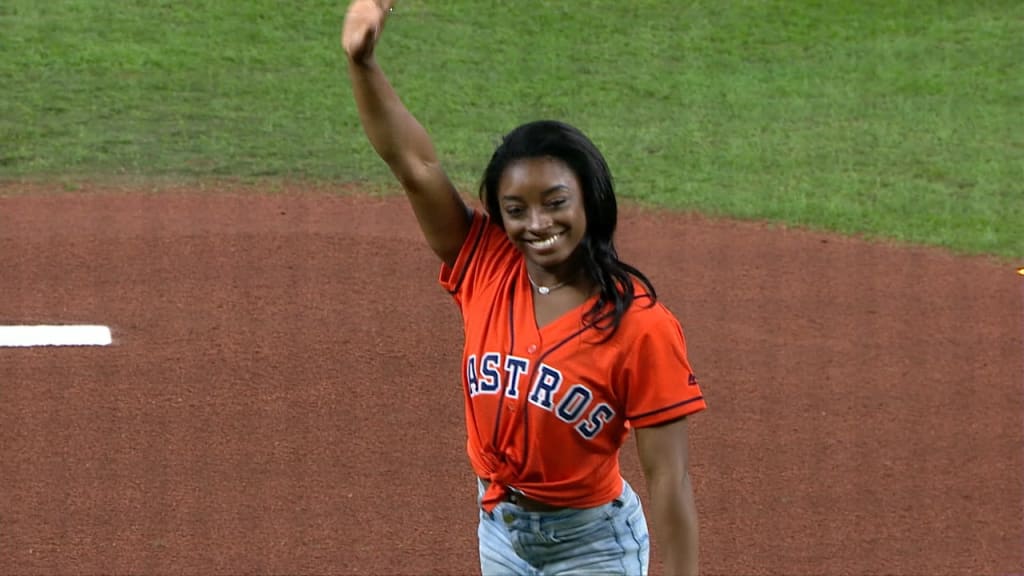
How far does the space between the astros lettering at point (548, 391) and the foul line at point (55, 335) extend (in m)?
4.60

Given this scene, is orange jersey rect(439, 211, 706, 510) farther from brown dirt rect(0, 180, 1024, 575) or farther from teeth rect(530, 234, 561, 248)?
brown dirt rect(0, 180, 1024, 575)

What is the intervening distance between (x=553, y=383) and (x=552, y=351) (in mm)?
65

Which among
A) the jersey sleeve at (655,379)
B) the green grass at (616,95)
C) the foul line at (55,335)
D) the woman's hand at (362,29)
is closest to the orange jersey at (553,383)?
the jersey sleeve at (655,379)

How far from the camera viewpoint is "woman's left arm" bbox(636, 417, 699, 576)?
301 centimetres

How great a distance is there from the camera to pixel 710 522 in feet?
19.5

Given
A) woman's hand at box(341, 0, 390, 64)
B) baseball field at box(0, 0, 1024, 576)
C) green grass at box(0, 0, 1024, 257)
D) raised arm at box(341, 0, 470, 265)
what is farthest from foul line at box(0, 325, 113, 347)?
woman's hand at box(341, 0, 390, 64)

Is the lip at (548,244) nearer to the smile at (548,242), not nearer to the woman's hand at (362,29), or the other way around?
the smile at (548,242)

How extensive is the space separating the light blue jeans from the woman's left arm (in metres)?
0.22

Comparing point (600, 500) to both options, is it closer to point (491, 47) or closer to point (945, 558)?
point (945, 558)

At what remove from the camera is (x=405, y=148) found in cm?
323

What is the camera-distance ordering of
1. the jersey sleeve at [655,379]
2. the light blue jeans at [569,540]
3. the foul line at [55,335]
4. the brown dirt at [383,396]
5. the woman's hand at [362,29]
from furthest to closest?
the foul line at [55,335] < the brown dirt at [383,396] < the light blue jeans at [569,540] < the woman's hand at [362,29] < the jersey sleeve at [655,379]

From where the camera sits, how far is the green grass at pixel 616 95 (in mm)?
10086

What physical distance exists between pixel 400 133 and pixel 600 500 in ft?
2.90

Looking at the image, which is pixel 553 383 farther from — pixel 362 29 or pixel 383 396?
pixel 383 396
